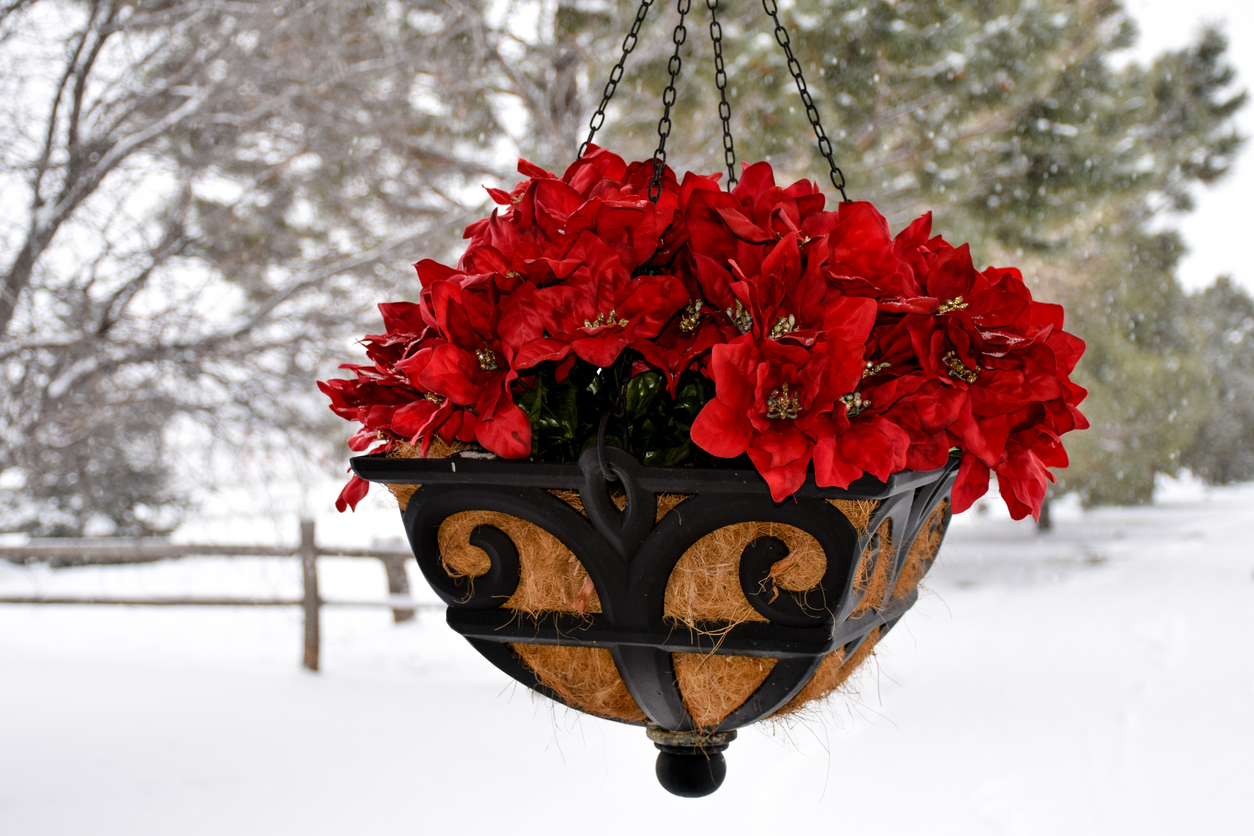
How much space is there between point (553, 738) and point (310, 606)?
2261 millimetres

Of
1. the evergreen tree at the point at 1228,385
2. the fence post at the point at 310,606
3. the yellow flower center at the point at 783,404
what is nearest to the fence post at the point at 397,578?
the fence post at the point at 310,606

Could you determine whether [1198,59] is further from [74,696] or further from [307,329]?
[74,696]

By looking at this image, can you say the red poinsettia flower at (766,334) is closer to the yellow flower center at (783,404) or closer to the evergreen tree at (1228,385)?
the yellow flower center at (783,404)

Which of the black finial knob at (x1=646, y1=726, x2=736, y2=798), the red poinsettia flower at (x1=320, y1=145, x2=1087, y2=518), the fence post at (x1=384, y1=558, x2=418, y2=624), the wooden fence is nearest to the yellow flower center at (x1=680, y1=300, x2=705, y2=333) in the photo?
the red poinsettia flower at (x1=320, y1=145, x2=1087, y2=518)

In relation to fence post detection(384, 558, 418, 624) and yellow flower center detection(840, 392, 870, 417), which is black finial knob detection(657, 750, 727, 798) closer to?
yellow flower center detection(840, 392, 870, 417)

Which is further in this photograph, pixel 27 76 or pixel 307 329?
pixel 307 329

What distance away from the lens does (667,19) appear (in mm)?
2648

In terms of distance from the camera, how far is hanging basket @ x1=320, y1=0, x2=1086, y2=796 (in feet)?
1.22

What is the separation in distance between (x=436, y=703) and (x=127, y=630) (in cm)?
219

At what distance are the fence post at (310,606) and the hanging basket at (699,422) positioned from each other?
3.21 metres

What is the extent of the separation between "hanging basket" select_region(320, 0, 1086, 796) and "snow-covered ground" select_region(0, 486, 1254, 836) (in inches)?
8.2

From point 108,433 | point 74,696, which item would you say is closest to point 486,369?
point 108,433

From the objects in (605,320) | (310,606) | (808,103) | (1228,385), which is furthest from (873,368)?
(1228,385)

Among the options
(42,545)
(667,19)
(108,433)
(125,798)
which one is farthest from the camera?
(42,545)
